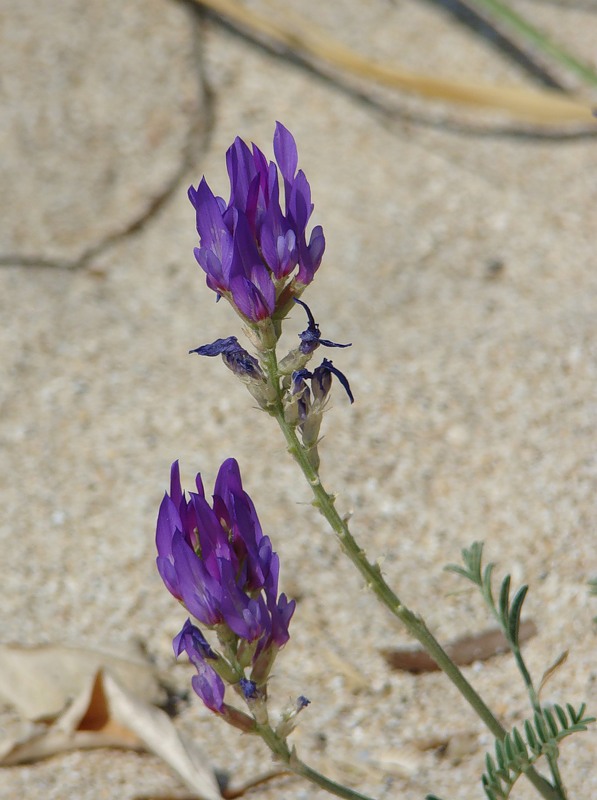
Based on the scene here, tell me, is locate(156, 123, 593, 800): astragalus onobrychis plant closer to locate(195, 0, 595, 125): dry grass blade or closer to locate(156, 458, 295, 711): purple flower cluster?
locate(156, 458, 295, 711): purple flower cluster

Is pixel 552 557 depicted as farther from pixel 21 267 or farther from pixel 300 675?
pixel 21 267

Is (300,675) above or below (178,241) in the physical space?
below

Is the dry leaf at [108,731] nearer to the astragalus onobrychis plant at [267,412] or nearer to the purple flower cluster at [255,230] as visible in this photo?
the astragalus onobrychis plant at [267,412]

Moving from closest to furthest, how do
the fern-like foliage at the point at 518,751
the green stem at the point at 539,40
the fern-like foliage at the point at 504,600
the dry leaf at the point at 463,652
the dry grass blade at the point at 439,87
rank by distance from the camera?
the fern-like foliage at the point at 518,751 → the fern-like foliage at the point at 504,600 → the dry leaf at the point at 463,652 → the green stem at the point at 539,40 → the dry grass blade at the point at 439,87

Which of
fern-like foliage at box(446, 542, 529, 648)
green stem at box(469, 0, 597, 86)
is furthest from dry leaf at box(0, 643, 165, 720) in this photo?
green stem at box(469, 0, 597, 86)

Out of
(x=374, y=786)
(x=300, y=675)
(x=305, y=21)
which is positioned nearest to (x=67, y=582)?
(x=300, y=675)

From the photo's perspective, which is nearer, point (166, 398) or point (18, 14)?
point (166, 398)

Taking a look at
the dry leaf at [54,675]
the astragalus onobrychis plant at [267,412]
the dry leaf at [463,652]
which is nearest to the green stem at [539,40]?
the dry leaf at [463,652]
